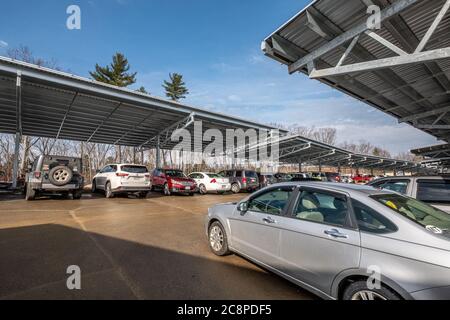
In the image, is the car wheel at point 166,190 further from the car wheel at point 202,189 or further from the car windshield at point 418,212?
the car windshield at point 418,212

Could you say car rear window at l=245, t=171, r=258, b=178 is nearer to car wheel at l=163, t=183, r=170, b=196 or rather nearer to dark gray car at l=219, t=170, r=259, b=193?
dark gray car at l=219, t=170, r=259, b=193

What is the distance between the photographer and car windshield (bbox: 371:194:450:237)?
251cm

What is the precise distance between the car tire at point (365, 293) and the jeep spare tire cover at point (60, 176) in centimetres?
1145

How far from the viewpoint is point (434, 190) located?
16.4ft

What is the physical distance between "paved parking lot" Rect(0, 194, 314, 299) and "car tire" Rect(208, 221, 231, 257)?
124 mm

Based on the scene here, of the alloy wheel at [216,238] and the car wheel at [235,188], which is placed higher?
the alloy wheel at [216,238]

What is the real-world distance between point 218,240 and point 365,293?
2.68 meters

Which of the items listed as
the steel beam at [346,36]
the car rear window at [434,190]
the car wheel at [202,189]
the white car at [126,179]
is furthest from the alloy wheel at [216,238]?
the car wheel at [202,189]

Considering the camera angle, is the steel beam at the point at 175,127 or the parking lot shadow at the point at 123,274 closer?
the parking lot shadow at the point at 123,274

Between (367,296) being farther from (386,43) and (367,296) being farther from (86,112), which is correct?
(86,112)

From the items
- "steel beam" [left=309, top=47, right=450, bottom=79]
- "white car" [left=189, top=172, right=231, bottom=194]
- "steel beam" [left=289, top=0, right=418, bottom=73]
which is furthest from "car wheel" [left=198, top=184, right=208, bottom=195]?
"steel beam" [left=309, top=47, right=450, bottom=79]

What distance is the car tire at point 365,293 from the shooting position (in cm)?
219

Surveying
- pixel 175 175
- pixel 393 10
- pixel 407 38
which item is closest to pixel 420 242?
pixel 393 10
